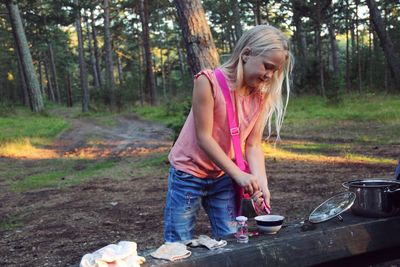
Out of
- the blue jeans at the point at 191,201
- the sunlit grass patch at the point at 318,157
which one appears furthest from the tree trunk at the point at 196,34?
the blue jeans at the point at 191,201

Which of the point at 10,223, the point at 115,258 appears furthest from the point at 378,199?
the point at 10,223

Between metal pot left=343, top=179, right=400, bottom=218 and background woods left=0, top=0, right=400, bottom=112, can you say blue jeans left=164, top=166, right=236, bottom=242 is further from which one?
background woods left=0, top=0, right=400, bottom=112

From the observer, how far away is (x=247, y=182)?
84.4 inches

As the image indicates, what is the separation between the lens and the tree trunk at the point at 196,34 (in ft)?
22.6

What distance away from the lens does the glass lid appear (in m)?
2.29

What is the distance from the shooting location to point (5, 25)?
40906 millimetres

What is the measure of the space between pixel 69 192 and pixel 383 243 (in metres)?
4.95

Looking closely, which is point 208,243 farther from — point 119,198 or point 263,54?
point 119,198

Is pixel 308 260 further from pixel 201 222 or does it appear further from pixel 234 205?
pixel 201 222

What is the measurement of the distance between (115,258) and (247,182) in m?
0.74

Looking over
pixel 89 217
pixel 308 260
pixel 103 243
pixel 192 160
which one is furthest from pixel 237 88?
pixel 89 217

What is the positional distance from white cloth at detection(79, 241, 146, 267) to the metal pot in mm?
1189

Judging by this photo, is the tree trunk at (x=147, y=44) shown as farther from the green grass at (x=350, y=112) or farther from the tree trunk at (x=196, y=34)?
the tree trunk at (x=196, y=34)

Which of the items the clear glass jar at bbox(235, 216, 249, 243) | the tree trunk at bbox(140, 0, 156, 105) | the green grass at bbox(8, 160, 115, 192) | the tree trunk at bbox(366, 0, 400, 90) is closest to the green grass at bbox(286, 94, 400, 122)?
the tree trunk at bbox(366, 0, 400, 90)
